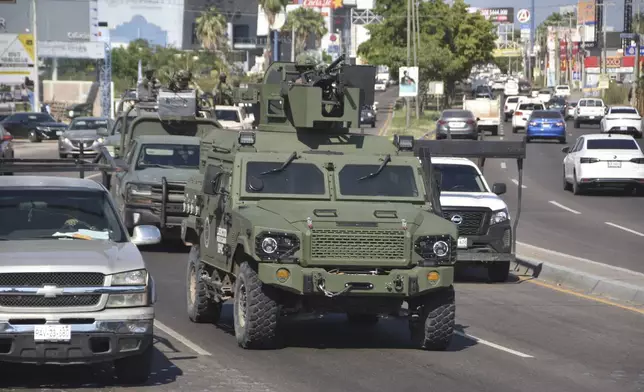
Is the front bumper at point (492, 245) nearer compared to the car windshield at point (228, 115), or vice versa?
the front bumper at point (492, 245)

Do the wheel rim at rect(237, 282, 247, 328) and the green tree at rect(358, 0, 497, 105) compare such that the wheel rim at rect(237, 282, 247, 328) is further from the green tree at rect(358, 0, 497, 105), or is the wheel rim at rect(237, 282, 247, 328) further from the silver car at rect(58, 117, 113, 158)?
the green tree at rect(358, 0, 497, 105)

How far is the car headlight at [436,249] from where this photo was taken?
11.6m

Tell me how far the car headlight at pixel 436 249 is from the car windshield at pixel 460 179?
7394 millimetres

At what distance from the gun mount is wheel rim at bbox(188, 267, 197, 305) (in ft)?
6.21

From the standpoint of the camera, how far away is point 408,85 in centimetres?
7125

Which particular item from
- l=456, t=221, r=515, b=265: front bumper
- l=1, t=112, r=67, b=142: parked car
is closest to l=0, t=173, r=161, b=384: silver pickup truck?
l=456, t=221, r=515, b=265: front bumper

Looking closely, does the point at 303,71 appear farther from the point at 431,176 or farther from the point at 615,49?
the point at 615,49

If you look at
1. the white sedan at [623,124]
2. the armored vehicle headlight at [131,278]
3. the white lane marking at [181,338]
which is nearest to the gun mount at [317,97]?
the white lane marking at [181,338]

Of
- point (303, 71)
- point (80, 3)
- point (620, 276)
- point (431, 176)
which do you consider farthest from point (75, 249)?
point (80, 3)

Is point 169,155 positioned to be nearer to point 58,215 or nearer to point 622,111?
point 58,215

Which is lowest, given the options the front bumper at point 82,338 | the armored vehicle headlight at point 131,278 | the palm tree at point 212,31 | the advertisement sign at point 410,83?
the front bumper at point 82,338

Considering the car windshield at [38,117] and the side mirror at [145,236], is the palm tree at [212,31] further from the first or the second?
the side mirror at [145,236]

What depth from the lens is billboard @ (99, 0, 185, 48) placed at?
145 m

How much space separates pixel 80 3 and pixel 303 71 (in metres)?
100
